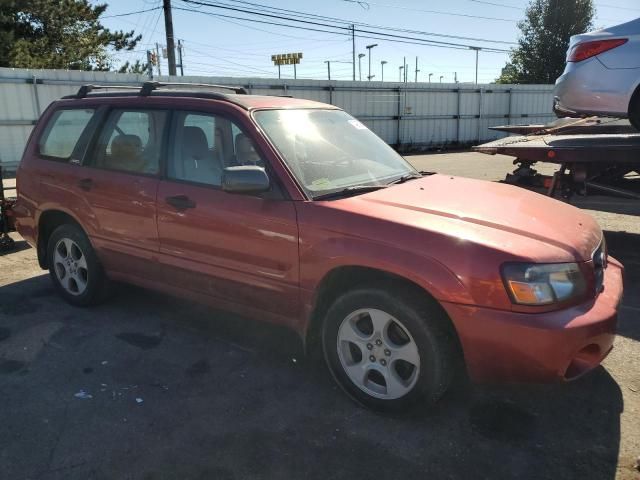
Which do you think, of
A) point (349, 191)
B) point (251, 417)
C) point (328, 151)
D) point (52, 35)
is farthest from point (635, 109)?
point (52, 35)

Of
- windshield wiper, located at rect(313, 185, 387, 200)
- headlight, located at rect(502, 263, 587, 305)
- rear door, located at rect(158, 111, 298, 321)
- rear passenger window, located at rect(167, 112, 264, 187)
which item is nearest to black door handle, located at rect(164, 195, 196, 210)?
rear door, located at rect(158, 111, 298, 321)

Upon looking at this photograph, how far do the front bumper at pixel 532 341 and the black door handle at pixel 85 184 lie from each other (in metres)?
2.93

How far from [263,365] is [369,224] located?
1.33m

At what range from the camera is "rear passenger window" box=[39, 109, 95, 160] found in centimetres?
436

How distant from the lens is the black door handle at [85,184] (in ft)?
13.5

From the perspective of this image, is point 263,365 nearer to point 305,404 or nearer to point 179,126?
point 305,404

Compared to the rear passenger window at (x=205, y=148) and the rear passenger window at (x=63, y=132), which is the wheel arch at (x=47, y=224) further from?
the rear passenger window at (x=205, y=148)

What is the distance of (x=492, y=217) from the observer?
291cm

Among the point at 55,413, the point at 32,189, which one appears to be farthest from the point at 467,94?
the point at 55,413

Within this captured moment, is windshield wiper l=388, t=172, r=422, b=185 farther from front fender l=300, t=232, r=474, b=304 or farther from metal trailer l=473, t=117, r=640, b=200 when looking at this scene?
metal trailer l=473, t=117, r=640, b=200

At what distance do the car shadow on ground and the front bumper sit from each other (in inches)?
15.4

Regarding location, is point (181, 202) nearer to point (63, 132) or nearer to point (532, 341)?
point (63, 132)

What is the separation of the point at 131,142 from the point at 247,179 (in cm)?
143

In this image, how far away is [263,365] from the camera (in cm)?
353
